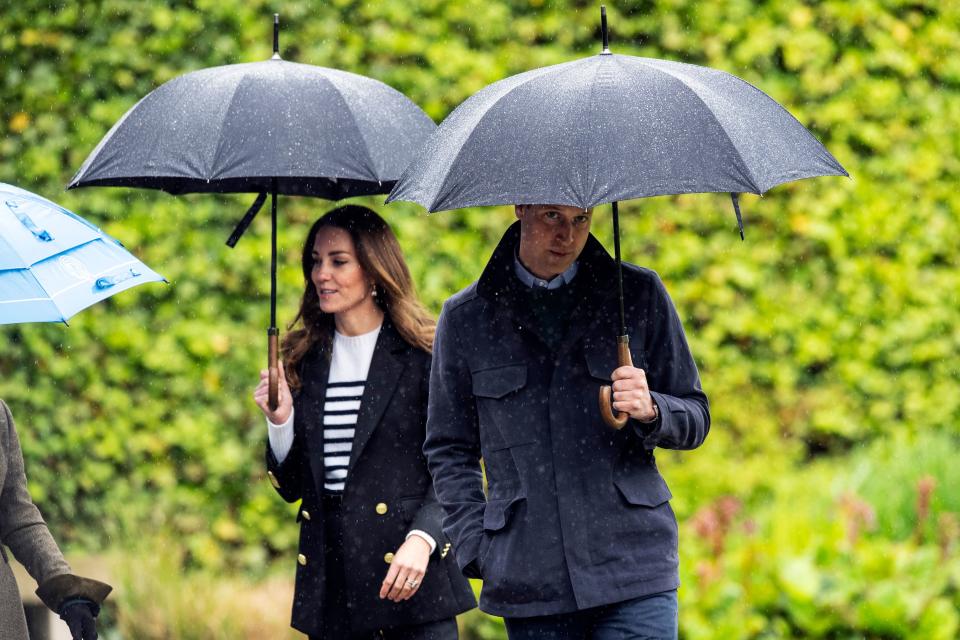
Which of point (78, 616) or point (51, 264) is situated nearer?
point (51, 264)

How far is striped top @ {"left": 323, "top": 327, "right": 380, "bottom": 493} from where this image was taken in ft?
13.8

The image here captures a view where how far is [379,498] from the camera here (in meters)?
4.14

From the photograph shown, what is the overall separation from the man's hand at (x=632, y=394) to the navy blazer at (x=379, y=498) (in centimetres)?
98

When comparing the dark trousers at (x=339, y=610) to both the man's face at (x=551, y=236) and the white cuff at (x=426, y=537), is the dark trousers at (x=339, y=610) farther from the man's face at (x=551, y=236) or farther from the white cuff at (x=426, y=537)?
the man's face at (x=551, y=236)

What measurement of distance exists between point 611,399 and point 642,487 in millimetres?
270

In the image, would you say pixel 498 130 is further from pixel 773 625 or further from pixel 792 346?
pixel 792 346

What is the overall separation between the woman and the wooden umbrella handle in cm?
89

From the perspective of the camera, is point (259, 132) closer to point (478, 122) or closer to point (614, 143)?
point (478, 122)

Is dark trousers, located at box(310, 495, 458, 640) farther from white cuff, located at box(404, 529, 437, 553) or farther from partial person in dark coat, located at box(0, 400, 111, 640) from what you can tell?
partial person in dark coat, located at box(0, 400, 111, 640)

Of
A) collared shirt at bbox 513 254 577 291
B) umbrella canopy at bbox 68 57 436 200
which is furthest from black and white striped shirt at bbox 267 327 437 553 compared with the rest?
collared shirt at bbox 513 254 577 291

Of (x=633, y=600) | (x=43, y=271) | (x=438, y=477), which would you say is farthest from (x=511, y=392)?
(x=43, y=271)

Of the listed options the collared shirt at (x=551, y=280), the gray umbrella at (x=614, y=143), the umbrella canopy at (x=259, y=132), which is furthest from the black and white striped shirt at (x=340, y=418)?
the gray umbrella at (x=614, y=143)

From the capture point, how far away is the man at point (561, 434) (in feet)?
11.1

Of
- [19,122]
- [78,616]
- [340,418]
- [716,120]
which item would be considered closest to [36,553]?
[78,616]
